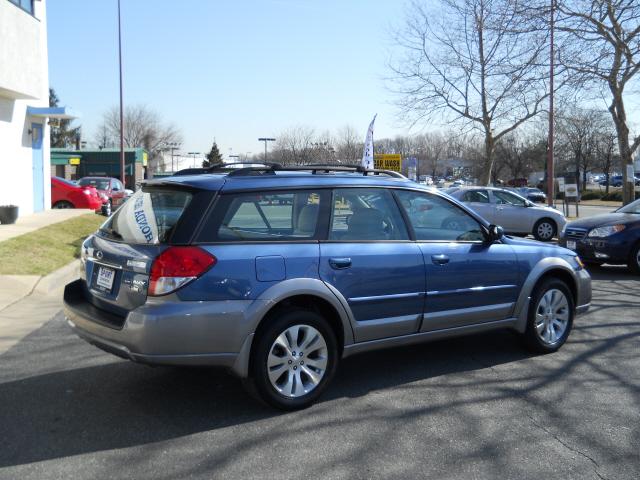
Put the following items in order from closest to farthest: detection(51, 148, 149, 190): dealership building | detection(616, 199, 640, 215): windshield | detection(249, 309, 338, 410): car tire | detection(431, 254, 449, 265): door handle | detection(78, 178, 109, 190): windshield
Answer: detection(249, 309, 338, 410): car tire
detection(431, 254, 449, 265): door handle
detection(616, 199, 640, 215): windshield
detection(78, 178, 109, 190): windshield
detection(51, 148, 149, 190): dealership building

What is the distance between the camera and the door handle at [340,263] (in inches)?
180

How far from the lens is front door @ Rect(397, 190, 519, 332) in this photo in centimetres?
516

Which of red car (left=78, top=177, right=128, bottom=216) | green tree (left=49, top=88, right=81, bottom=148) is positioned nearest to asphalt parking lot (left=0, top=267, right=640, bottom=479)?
red car (left=78, top=177, right=128, bottom=216)

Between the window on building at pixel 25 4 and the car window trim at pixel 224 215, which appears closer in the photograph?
the car window trim at pixel 224 215

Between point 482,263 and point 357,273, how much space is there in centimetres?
138

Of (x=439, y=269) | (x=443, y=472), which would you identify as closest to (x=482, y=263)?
(x=439, y=269)

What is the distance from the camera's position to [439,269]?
16.9ft

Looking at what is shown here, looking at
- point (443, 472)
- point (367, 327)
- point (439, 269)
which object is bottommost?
point (443, 472)

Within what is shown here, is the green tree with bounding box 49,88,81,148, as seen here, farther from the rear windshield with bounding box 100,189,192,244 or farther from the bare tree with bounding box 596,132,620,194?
the rear windshield with bounding box 100,189,192,244

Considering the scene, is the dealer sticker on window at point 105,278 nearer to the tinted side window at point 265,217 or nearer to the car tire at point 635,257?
the tinted side window at point 265,217

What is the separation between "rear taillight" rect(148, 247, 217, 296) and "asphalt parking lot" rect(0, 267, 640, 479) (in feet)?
3.15

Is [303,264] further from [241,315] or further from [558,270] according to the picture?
[558,270]

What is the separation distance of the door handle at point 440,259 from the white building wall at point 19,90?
14.7 metres

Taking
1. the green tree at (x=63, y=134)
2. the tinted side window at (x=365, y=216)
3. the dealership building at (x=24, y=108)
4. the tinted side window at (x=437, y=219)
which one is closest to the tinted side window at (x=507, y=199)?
the tinted side window at (x=437, y=219)
